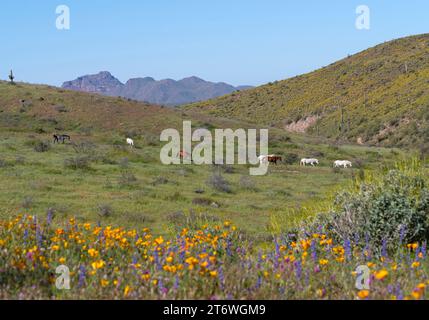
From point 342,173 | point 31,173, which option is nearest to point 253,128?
point 342,173

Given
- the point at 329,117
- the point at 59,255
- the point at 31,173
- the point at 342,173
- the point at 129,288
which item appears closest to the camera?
the point at 129,288

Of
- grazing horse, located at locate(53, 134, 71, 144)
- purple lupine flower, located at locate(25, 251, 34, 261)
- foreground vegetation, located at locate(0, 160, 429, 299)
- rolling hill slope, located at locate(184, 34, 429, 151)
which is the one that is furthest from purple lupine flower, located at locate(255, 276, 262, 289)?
rolling hill slope, located at locate(184, 34, 429, 151)

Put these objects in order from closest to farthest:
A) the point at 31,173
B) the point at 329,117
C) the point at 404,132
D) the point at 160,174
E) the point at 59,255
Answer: the point at 59,255, the point at 31,173, the point at 160,174, the point at 404,132, the point at 329,117

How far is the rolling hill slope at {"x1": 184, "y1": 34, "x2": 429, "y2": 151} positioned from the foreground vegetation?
44052 mm

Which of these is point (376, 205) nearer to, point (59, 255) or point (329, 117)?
point (59, 255)

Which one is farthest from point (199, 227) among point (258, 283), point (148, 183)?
point (148, 183)

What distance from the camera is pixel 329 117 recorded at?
73.7m

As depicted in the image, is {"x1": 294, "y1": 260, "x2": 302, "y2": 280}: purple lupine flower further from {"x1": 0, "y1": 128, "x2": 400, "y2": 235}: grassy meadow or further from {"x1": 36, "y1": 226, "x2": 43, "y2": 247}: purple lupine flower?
{"x1": 0, "y1": 128, "x2": 400, "y2": 235}: grassy meadow

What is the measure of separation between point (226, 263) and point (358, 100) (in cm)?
7288

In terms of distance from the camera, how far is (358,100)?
7519 centimetres

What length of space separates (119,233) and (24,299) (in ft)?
7.13

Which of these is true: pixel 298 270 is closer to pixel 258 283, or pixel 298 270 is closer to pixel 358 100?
pixel 258 283

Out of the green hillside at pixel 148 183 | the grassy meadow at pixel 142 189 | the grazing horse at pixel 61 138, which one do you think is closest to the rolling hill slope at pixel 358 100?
the green hillside at pixel 148 183
